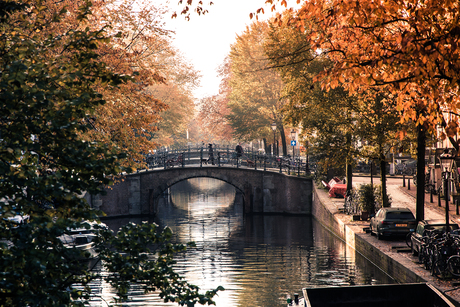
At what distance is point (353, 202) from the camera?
2442 cm

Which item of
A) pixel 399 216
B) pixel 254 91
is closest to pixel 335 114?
pixel 399 216

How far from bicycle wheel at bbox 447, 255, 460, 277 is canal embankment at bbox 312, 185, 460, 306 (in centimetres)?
32

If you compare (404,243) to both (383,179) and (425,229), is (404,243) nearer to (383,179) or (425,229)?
(425,229)

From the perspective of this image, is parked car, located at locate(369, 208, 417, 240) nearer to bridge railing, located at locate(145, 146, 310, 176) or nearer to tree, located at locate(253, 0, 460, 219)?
tree, located at locate(253, 0, 460, 219)

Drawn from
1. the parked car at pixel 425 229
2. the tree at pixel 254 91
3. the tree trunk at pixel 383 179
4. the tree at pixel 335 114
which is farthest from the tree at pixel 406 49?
the tree at pixel 254 91

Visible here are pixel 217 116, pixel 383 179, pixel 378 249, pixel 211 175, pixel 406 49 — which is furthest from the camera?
pixel 217 116

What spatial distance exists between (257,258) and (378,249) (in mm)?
5983

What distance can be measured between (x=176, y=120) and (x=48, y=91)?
44.8 meters

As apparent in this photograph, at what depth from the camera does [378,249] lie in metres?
17.4

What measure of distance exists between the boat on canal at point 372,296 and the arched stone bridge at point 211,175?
25.4m

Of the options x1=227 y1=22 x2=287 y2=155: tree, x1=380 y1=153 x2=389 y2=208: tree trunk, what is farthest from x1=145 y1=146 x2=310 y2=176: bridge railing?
x1=380 y1=153 x2=389 y2=208: tree trunk

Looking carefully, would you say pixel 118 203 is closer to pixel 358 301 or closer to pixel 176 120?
pixel 176 120

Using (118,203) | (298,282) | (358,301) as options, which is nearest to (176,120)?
(118,203)

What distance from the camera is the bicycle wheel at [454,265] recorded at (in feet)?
42.5
